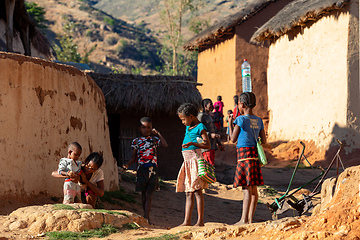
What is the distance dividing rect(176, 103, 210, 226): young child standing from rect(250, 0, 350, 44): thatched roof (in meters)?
7.23

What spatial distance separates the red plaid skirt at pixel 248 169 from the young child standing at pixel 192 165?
0.38 m

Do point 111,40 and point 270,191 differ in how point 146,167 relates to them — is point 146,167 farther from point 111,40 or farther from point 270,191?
point 111,40

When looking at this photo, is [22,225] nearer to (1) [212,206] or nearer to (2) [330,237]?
(2) [330,237]

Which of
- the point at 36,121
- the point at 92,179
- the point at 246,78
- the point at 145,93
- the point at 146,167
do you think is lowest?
the point at 92,179

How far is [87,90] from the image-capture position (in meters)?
7.03

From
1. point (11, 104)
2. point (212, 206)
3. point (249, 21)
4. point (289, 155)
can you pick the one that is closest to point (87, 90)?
point (11, 104)

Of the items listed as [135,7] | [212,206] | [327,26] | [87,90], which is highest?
[135,7]

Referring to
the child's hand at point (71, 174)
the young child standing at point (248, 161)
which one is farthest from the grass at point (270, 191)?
the child's hand at point (71, 174)

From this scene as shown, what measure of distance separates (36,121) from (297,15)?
8545 millimetres

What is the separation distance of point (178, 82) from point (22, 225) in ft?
24.1

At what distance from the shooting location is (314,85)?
12438 millimetres

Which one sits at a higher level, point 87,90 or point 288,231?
point 87,90

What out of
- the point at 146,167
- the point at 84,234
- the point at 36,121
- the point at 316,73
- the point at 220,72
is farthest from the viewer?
the point at 220,72

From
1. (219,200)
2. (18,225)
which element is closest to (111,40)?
(219,200)
